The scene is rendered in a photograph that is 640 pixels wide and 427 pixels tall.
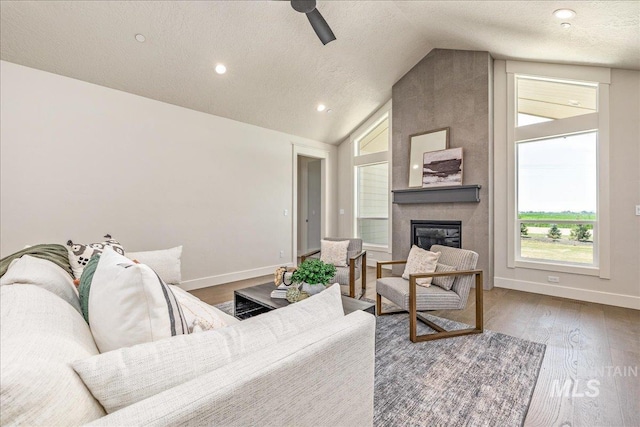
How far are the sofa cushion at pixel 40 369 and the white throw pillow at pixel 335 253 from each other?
305 cm

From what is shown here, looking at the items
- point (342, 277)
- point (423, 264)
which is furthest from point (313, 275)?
point (342, 277)

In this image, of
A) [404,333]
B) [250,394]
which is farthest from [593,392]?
[250,394]

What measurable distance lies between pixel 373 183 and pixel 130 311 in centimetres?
→ 543

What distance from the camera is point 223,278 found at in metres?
4.51

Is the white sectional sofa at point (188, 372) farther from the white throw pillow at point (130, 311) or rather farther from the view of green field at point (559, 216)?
the view of green field at point (559, 216)

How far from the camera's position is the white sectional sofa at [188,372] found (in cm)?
58

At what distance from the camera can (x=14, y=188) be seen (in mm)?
2928

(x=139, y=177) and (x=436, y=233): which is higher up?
(x=139, y=177)

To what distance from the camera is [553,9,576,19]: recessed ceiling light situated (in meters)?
2.69

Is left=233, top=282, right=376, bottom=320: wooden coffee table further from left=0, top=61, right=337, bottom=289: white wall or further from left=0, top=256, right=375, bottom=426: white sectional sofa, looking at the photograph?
left=0, top=61, right=337, bottom=289: white wall

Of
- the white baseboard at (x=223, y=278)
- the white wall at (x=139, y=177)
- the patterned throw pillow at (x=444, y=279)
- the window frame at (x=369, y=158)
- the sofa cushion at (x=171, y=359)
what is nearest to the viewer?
the sofa cushion at (x=171, y=359)

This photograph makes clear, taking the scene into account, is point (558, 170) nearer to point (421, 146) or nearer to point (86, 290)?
point (421, 146)

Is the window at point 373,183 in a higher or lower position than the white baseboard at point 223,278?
higher

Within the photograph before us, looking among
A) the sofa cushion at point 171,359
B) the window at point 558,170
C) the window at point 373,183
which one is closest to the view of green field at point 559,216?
the window at point 558,170
